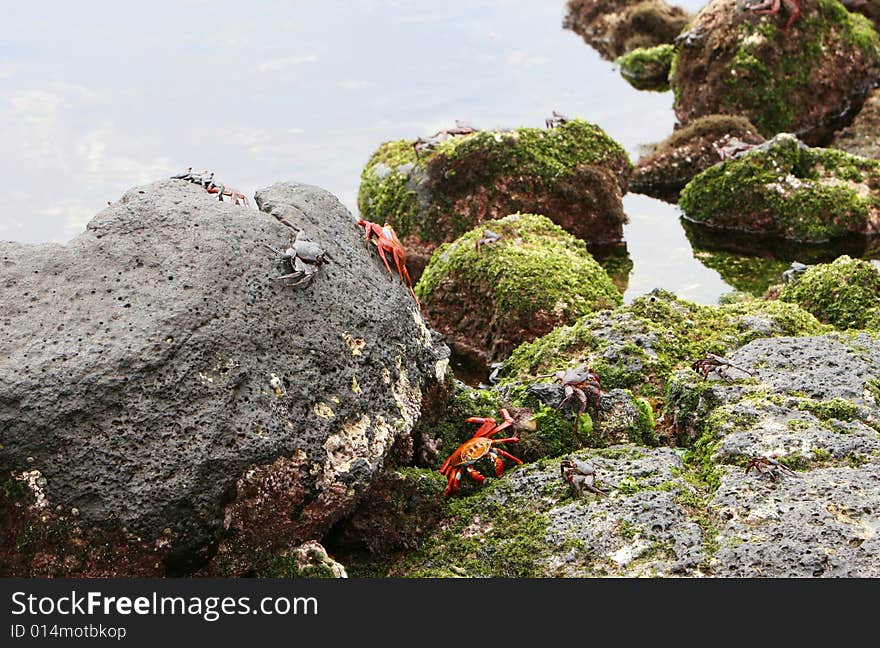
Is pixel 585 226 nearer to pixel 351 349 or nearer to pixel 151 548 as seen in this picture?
pixel 351 349

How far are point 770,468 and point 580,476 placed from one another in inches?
38.5

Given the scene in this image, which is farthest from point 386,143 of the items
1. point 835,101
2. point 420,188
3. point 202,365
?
point 202,365

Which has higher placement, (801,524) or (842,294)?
(801,524)

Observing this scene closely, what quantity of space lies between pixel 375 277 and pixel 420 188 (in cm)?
757

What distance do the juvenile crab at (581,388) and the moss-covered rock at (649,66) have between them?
50.1 ft

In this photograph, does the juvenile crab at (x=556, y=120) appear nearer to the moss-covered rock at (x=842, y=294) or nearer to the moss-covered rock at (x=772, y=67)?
the moss-covered rock at (x=772, y=67)

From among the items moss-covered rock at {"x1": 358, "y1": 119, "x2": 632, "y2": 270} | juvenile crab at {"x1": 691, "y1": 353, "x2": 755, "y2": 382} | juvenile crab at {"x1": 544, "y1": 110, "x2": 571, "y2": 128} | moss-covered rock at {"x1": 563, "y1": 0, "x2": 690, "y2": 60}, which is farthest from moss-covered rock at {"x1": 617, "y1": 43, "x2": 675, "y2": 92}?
juvenile crab at {"x1": 691, "y1": 353, "x2": 755, "y2": 382}

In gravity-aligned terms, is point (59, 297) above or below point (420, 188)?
above

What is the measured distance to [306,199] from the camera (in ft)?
20.4

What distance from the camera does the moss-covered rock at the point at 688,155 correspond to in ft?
49.9

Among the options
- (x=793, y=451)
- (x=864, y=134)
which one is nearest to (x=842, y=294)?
(x=793, y=451)

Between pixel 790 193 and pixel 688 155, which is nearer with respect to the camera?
pixel 790 193

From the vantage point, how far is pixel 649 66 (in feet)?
69.7

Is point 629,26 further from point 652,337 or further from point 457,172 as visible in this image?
point 652,337
